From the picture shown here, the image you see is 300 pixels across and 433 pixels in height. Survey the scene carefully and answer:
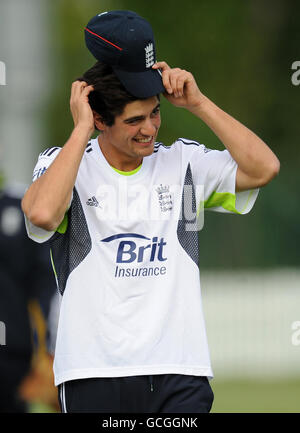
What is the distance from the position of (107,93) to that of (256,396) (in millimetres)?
6123

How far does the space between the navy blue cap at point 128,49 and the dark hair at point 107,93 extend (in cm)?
4

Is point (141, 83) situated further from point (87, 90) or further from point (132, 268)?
point (132, 268)

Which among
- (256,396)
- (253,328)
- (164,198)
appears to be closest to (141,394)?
(164,198)

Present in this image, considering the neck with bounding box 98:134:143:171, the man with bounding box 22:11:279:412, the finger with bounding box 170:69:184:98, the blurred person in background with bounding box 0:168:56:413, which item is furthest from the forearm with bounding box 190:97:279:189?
the blurred person in background with bounding box 0:168:56:413

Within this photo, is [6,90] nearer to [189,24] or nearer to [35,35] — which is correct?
[35,35]

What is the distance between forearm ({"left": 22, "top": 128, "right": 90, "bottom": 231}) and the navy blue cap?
1.03ft

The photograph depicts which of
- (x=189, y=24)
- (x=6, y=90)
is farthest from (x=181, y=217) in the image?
(x=189, y=24)

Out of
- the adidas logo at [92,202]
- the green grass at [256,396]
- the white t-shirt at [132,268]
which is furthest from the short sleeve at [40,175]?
the green grass at [256,396]

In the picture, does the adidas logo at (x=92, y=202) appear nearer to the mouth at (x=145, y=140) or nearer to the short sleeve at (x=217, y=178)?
the mouth at (x=145, y=140)

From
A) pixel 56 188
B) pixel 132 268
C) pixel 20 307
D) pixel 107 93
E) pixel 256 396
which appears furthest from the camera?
pixel 256 396

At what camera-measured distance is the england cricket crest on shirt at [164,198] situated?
429cm

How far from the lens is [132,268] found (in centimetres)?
419

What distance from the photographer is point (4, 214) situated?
21.7 ft

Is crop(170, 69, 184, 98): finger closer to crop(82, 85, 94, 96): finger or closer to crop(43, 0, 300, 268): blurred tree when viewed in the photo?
crop(82, 85, 94, 96): finger
